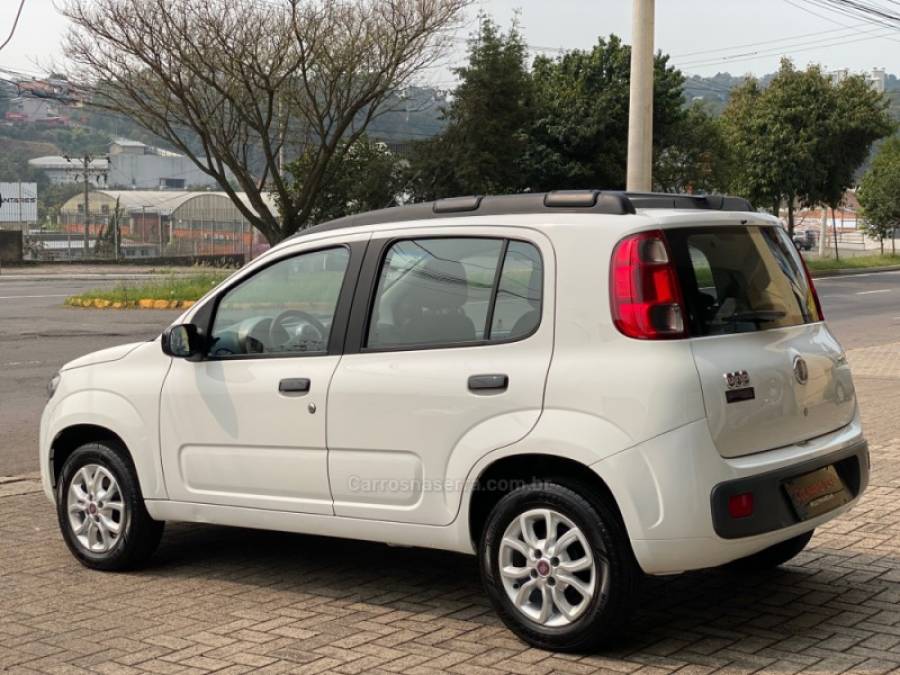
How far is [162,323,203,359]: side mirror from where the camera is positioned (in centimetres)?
614

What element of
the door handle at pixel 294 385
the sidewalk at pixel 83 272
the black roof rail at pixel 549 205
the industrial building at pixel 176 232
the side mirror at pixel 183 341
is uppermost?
the industrial building at pixel 176 232

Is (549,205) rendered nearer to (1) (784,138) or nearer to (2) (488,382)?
(2) (488,382)

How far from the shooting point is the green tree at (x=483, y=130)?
3900cm

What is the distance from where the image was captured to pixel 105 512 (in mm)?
6445

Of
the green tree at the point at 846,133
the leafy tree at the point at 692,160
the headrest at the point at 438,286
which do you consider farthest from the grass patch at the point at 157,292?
the green tree at the point at 846,133

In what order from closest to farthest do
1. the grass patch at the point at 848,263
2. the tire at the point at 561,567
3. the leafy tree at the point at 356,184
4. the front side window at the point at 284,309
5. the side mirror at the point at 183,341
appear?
the tire at the point at 561,567 < the front side window at the point at 284,309 < the side mirror at the point at 183,341 < the leafy tree at the point at 356,184 < the grass patch at the point at 848,263

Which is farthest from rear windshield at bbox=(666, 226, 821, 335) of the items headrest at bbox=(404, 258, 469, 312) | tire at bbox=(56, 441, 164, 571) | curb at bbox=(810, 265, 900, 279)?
curb at bbox=(810, 265, 900, 279)

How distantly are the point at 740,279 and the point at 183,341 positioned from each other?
2538mm

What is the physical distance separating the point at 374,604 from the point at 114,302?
2247cm

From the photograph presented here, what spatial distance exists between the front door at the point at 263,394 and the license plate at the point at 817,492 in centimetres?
195

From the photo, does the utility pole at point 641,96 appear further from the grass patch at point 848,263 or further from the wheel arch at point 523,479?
the grass patch at point 848,263

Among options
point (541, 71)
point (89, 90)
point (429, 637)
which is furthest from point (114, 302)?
point (429, 637)

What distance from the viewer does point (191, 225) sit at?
5484 cm

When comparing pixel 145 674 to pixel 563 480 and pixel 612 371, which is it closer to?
pixel 563 480
